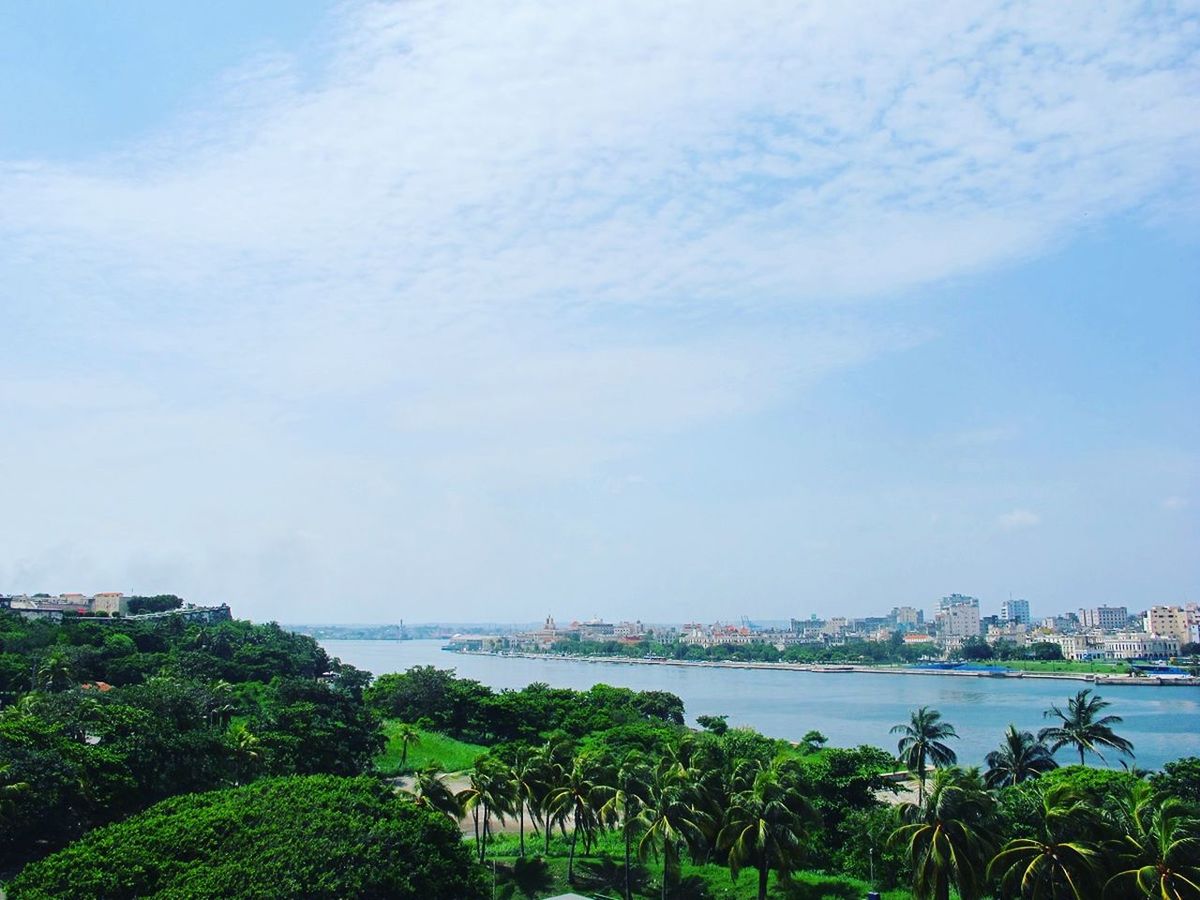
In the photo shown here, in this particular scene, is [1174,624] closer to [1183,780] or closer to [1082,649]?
[1082,649]

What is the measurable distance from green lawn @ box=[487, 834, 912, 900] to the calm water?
35.5 m

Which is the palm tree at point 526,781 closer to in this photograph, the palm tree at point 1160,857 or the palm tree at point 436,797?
the palm tree at point 436,797

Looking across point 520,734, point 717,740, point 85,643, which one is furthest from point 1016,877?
point 85,643

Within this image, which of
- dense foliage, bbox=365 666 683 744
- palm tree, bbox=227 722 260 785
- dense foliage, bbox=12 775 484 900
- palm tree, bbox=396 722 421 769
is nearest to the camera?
dense foliage, bbox=12 775 484 900

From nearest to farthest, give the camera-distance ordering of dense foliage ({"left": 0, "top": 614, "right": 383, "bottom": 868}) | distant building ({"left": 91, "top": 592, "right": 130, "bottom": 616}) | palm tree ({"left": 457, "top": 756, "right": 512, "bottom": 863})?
1. dense foliage ({"left": 0, "top": 614, "right": 383, "bottom": 868})
2. palm tree ({"left": 457, "top": 756, "right": 512, "bottom": 863})
3. distant building ({"left": 91, "top": 592, "right": 130, "bottom": 616})

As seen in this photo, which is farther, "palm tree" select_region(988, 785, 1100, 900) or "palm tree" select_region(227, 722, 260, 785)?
"palm tree" select_region(227, 722, 260, 785)

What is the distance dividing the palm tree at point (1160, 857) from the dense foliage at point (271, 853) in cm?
1422

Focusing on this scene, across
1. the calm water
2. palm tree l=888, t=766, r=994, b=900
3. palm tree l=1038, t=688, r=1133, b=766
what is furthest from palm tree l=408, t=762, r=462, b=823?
the calm water

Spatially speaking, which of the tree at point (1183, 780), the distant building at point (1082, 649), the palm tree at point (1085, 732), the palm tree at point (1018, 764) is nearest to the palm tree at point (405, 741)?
the palm tree at point (1018, 764)

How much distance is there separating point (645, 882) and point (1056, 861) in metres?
13.4

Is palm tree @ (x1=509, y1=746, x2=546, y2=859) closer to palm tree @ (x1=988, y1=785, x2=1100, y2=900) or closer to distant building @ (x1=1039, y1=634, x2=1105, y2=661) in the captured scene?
palm tree @ (x1=988, y1=785, x2=1100, y2=900)

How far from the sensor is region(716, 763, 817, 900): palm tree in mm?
23688

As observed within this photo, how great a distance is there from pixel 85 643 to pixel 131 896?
171ft

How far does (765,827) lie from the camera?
77.4 feet
